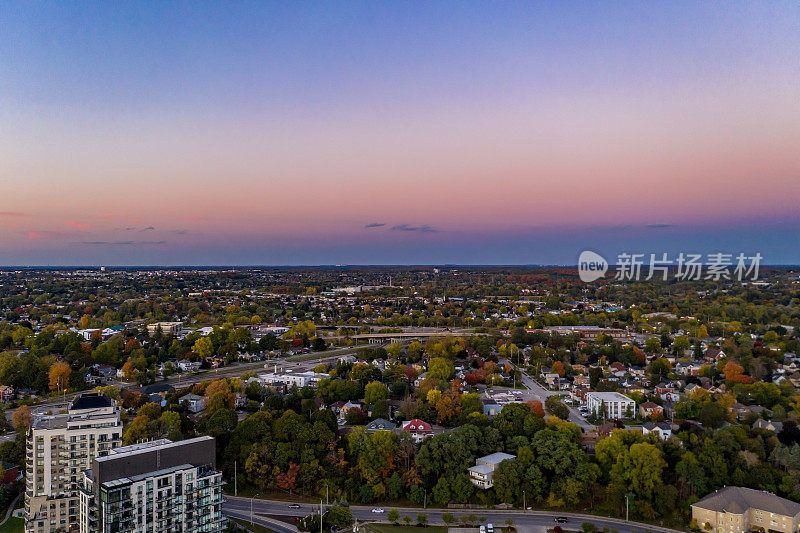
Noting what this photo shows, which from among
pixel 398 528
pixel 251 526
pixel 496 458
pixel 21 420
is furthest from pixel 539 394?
pixel 21 420

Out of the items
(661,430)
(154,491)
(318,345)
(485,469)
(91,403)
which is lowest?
(318,345)

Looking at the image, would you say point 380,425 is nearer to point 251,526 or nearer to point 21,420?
point 251,526

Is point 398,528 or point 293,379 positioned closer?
point 398,528

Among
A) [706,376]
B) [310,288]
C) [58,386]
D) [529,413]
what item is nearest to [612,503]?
[529,413]

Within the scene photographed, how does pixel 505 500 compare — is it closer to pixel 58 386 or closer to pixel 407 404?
pixel 407 404

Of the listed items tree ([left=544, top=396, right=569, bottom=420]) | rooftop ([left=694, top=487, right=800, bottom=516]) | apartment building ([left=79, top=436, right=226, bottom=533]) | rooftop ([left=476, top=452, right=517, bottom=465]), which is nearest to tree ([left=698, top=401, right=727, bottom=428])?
tree ([left=544, top=396, right=569, bottom=420])
